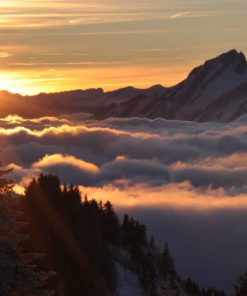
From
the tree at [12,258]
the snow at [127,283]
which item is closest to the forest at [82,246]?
the snow at [127,283]

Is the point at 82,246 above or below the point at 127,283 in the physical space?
above

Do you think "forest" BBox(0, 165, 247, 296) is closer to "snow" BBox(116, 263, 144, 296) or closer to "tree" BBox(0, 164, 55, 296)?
"snow" BBox(116, 263, 144, 296)

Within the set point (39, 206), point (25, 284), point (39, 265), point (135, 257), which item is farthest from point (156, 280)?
point (25, 284)

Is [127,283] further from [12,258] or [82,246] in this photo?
[12,258]

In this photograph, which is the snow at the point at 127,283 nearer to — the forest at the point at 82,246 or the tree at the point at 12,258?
the forest at the point at 82,246

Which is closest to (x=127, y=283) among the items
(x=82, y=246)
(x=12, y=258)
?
(x=82, y=246)

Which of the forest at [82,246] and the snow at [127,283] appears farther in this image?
the snow at [127,283]

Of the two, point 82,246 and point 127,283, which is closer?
point 82,246

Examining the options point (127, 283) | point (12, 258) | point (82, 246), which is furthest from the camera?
point (127, 283)

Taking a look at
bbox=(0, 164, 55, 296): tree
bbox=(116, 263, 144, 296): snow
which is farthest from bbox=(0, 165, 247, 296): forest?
bbox=(0, 164, 55, 296): tree

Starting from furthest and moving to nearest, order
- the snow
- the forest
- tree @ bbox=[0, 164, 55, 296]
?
the snow, the forest, tree @ bbox=[0, 164, 55, 296]

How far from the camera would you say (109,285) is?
249 ft

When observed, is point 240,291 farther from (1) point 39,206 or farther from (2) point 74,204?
(2) point 74,204

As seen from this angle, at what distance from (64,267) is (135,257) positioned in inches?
1085
